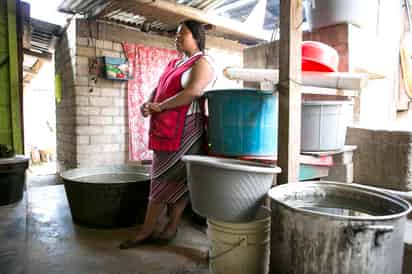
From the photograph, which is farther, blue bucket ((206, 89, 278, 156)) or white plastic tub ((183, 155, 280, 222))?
blue bucket ((206, 89, 278, 156))

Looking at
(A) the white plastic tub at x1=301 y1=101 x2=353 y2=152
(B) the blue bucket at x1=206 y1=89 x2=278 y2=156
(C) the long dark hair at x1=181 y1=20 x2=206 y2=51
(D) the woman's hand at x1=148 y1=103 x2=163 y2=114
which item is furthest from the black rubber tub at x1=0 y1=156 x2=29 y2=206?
(A) the white plastic tub at x1=301 y1=101 x2=353 y2=152

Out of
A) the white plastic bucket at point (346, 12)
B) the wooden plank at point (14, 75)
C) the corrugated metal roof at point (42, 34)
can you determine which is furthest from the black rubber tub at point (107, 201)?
the corrugated metal roof at point (42, 34)

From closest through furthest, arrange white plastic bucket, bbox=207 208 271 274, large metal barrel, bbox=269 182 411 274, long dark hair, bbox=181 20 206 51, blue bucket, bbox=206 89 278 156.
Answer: large metal barrel, bbox=269 182 411 274 → white plastic bucket, bbox=207 208 271 274 → blue bucket, bbox=206 89 278 156 → long dark hair, bbox=181 20 206 51

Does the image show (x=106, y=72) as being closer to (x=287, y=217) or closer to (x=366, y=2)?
(x=366, y=2)

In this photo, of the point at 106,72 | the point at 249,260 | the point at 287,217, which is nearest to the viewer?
the point at 287,217

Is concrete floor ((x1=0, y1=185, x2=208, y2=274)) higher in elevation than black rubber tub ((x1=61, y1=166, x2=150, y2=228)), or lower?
lower

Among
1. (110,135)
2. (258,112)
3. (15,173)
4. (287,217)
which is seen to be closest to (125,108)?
(110,135)

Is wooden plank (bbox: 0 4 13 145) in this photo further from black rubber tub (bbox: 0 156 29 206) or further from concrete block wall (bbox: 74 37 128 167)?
black rubber tub (bbox: 0 156 29 206)

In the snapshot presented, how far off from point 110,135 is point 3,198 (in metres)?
1.83

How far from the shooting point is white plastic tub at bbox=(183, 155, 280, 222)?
1.49 m

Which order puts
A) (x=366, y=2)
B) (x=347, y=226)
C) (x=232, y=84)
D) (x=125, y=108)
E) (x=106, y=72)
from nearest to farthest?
(x=347, y=226) < (x=366, y=2) < (x=106, y=72) < (x=125, y=108) < (x=232, y=84)

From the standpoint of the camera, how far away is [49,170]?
32.8 feet

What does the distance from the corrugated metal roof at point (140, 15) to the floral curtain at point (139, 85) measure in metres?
0.38

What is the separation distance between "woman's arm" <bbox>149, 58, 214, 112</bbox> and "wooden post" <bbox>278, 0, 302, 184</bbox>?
514mm
